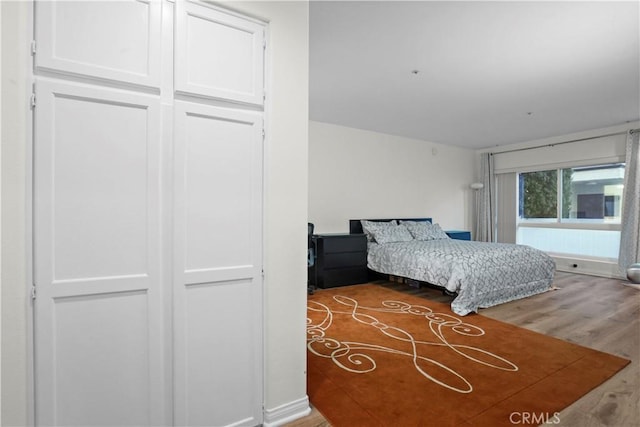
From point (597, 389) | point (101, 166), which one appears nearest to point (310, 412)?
point (101, 166)

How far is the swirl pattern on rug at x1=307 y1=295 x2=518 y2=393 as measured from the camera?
2.21m

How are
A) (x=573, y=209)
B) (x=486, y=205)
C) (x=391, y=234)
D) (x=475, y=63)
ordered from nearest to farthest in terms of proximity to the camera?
(x=475, y=63), (x=391, y=234), (x=573, y=209), (x=486, y=205)

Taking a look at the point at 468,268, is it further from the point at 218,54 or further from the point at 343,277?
the point at 218,54

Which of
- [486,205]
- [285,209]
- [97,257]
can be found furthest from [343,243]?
[486,205]

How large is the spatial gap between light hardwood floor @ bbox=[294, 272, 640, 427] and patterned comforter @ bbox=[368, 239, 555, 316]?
17cm

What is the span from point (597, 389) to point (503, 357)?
55 centimetres

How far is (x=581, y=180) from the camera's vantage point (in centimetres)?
579

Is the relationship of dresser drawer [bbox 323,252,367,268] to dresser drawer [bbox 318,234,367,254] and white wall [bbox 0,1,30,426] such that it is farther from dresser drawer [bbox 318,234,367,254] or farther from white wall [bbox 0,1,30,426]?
white wall [bbox 0,1,30,426]

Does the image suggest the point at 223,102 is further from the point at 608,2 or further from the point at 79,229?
the point at 608,2

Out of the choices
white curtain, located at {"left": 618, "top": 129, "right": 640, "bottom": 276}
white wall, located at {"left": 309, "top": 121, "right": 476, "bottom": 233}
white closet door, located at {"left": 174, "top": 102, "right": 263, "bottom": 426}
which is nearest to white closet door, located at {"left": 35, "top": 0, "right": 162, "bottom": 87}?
Result: white closet door, located at {"left": 174, "top": 102, "right": 263, "bottom": 426}

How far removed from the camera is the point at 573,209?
5879 millimetres

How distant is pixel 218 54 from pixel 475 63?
2679 mm

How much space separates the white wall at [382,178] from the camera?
5276 mm

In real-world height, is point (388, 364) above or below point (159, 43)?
below
